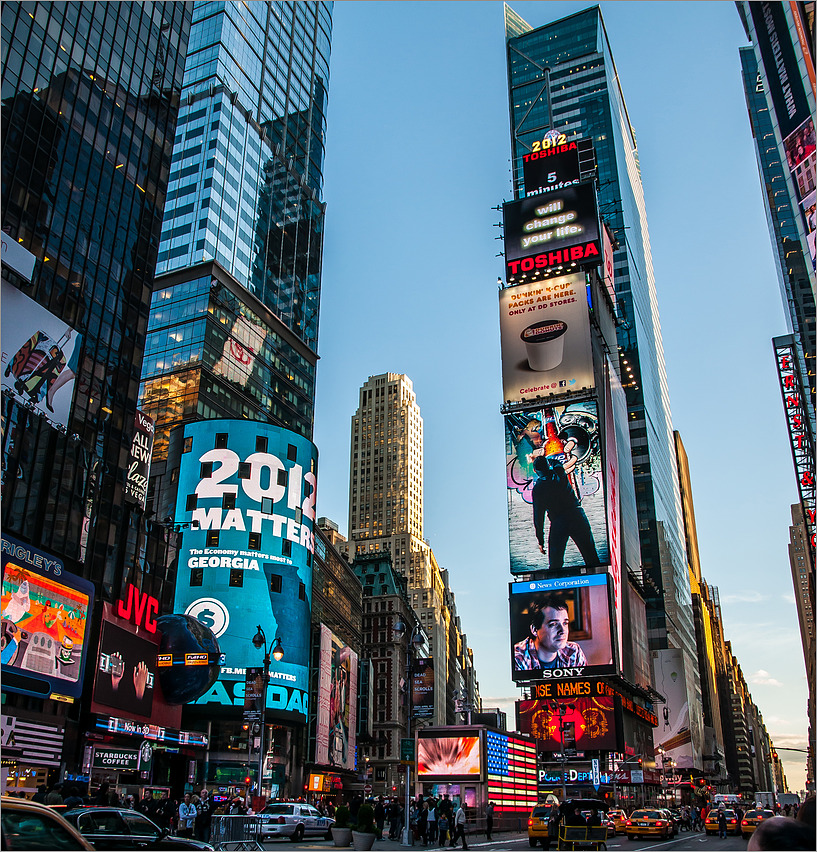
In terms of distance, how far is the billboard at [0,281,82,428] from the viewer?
4409 cm

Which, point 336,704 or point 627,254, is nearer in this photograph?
point 336,704

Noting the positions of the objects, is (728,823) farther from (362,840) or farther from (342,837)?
(362,840)

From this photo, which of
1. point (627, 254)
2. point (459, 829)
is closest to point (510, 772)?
point (459, 829)

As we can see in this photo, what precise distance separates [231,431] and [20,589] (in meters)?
37.4

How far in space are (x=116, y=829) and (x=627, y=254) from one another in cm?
16457

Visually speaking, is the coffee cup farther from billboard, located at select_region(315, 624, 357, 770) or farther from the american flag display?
the american flag display

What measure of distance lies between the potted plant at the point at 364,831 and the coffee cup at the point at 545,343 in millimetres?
83295

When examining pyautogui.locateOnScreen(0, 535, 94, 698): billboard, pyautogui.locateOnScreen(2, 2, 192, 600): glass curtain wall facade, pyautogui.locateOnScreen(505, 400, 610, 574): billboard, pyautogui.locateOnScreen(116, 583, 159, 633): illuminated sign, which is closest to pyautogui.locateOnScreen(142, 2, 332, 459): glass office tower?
pyautogui.locateOnScreen(2, 2, 192, 600): glass curtain wall facade

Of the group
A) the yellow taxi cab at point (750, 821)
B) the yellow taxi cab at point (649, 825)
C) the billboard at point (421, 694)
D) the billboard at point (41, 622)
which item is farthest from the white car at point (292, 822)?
the yellow taxi cab at point (750, 821)

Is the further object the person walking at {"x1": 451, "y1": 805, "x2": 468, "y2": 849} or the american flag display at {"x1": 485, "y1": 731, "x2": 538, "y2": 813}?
the american flag display at {"x1": 485, "y1": 731, "x2": 538, "y2": 813}

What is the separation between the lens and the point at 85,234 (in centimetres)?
5466

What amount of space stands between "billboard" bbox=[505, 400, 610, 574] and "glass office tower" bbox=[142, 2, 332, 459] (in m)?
31.6

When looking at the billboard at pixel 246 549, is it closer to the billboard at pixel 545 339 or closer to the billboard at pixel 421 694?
the billboard at pixel 421 694

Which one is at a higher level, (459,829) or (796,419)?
(796,419)
